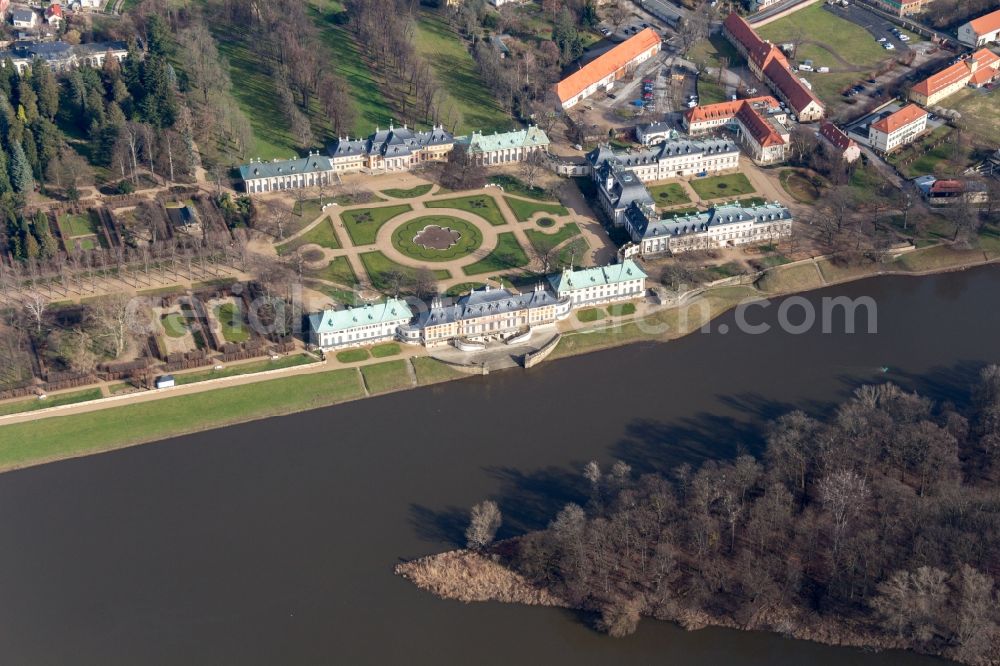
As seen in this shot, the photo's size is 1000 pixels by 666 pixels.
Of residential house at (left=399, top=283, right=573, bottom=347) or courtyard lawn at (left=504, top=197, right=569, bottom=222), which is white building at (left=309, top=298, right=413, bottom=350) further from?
courtyard lawn at (left=504, top=197, right=569, bottom=222)

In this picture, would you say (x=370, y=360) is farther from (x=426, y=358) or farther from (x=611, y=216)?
(x=611, y=216)

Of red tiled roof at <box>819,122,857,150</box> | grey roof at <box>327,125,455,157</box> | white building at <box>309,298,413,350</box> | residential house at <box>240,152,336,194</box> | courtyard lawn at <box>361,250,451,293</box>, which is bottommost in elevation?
white building at <box>309,298,413,350</box>

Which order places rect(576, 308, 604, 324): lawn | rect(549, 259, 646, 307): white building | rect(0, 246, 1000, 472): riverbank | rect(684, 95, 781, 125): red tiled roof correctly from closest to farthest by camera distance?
1. rect(0, 246, 1000, 472): riverbank
2. rect(576, 308, 604, 324): lawn
3. rect(549, 259, 646, 307): white building
4. rect(684, 95, 781, 125): red tiled roof

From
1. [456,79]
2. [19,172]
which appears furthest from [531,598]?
[456,79]

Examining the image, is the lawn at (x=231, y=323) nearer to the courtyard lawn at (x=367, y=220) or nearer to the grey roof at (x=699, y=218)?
the courtyard lawn at (x=367, y=220)

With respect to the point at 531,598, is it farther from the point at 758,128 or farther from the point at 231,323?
the point at 758,128

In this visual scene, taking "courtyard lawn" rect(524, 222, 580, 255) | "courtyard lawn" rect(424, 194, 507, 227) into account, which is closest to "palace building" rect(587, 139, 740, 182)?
"courtyard lawn" rect(524, 222, 580, 255)

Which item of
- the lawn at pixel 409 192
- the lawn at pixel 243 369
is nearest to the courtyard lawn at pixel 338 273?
the lawn at pixel 243 369
